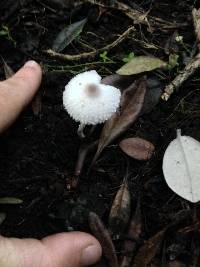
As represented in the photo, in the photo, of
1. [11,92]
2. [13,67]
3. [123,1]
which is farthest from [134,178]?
[123,1]

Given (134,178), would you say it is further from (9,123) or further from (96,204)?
(9,123)

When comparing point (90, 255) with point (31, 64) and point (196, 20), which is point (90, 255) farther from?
point (196, 20)

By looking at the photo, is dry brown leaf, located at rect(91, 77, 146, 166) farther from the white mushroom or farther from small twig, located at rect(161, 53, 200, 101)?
the white mushroom

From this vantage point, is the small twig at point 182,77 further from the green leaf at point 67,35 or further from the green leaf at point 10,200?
the green leaf at point 10,200

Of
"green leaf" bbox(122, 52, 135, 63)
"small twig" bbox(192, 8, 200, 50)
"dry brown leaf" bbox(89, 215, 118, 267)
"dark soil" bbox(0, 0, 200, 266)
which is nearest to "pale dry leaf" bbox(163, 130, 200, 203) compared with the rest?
"dark soil" bbox(0, 0, 200, 266)

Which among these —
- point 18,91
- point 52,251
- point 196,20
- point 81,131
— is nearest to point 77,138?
point 81,131
